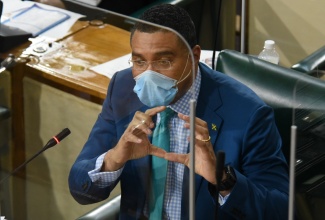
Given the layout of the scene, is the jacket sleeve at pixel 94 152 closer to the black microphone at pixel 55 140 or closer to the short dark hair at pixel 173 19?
the black microphone at pixel 55 140

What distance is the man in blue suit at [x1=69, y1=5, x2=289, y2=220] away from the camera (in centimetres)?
148

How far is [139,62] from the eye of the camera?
1520 mm

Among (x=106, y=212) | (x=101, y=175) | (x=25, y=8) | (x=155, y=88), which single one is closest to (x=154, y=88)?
(x=155, y=88)

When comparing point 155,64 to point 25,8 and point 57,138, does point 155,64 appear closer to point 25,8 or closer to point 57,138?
point 57,138

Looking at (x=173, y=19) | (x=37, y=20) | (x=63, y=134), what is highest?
(x=173, y=19)

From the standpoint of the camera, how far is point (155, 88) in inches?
57.0

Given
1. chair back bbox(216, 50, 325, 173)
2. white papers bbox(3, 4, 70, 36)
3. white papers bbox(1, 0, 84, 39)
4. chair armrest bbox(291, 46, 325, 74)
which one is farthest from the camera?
chair armrest bbox(291, 46, 325, 74)

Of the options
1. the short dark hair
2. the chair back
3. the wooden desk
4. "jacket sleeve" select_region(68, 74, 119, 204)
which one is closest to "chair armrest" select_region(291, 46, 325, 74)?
the chair back

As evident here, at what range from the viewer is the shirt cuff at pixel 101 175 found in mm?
1612

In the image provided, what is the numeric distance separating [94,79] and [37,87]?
0.32 metres

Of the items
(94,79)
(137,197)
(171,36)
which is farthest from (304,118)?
(94,79)

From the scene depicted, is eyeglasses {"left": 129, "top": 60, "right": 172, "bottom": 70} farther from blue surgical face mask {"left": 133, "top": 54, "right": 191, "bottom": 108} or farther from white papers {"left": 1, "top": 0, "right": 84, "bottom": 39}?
white papers {"left": 1, "top": 0, "right": 84, "bottom": 39}

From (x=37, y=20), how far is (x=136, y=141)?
934mm

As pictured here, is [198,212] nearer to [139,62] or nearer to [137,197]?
[137,197]
